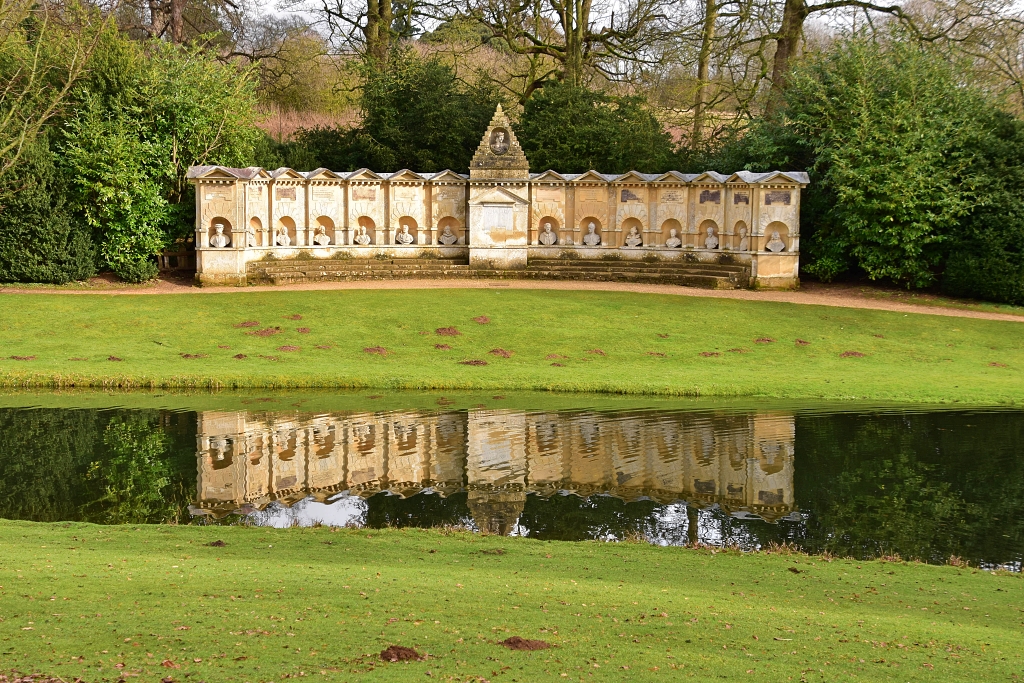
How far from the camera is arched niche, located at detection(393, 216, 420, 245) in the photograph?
3578 cm

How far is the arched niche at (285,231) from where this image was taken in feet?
112

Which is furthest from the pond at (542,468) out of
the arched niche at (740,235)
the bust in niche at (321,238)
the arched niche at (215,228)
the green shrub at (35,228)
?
the bust in niche at (321,238)

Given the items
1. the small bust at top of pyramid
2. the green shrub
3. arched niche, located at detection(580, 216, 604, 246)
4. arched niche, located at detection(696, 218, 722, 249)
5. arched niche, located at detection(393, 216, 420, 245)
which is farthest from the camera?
arched niche, located at detection(580, 216, 604, 246)

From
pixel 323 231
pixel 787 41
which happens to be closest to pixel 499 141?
pixel 323 231

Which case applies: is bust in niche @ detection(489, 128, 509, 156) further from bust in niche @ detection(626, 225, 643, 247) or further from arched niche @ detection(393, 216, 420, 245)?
bust in niche @ detection(626, 225, 643, 247)

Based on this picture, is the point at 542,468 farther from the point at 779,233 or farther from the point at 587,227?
the point at 587,227

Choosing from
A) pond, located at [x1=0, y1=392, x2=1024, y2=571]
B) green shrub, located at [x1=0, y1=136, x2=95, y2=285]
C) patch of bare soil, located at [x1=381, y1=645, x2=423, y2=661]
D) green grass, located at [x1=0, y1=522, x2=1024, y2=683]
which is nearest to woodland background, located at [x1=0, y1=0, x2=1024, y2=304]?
green shrub, located at [x1=0, y1=136, x2=95, y2=285]

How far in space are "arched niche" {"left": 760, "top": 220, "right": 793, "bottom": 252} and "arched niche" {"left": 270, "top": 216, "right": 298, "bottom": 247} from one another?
15258mm

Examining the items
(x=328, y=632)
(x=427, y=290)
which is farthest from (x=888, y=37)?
(x=328, y=632)

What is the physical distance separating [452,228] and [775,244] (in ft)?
36.2

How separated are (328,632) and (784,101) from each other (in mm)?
34713

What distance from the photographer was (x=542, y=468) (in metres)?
15.3

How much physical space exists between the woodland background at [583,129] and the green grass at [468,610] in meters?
17.4

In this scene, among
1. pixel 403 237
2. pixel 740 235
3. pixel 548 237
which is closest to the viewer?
pixel 740 235
